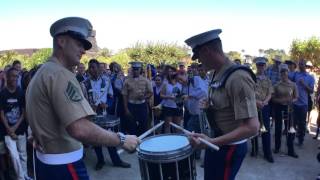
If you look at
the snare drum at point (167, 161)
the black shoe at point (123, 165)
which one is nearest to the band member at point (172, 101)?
the black shoe at point (123, 165)

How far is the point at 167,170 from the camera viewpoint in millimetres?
3293

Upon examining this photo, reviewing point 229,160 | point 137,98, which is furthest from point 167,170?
point 137,98

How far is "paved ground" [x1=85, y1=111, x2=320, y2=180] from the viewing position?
6208mm

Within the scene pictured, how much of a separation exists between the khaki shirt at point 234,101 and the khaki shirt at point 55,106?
1.10m

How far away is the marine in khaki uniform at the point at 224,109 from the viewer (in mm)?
2857

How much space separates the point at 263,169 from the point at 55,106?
505 centimetres

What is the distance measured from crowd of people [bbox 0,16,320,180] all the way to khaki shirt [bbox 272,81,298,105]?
2 cm

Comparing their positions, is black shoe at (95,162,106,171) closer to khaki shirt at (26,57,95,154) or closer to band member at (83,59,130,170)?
band member at (83,59,130,170)

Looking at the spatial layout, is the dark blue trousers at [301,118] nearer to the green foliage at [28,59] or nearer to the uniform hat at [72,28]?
the uniform hat at [72,28]

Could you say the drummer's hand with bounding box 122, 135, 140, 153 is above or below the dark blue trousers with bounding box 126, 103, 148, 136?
above

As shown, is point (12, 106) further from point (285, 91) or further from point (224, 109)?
point (285, 91)

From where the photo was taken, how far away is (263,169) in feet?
21.6

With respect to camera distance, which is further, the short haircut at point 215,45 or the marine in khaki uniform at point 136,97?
the marine in khaki uniform at point 136,97

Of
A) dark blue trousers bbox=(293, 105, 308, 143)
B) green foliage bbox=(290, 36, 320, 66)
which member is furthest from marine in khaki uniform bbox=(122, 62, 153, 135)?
green foliage bbox=(290, 36, 320, 66)
